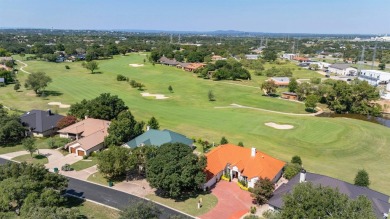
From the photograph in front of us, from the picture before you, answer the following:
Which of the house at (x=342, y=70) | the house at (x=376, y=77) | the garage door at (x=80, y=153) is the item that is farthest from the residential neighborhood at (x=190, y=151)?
the house at (x=342, y=70)

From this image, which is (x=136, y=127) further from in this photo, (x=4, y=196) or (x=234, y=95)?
(x=234, y=95)

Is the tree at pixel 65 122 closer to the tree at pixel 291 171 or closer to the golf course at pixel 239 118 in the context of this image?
the golf course at pixel 239 118

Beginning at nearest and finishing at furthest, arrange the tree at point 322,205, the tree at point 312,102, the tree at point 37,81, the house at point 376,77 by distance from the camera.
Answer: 1. the tree at point 322,205
2. the tree at point 312,102
3. the tree at point 37,81
4. the house at point 376,77

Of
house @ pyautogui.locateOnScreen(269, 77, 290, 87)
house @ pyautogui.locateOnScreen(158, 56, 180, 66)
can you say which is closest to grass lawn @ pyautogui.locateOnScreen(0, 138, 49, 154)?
house @ pyautogui.locateOnScreen(269, 77, 290, 87)

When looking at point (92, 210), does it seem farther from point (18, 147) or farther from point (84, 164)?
point (18, 147)

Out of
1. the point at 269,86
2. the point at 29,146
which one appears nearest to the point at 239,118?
the point at 269,86

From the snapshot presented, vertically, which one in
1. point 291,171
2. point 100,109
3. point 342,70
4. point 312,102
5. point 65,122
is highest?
point 342,70
